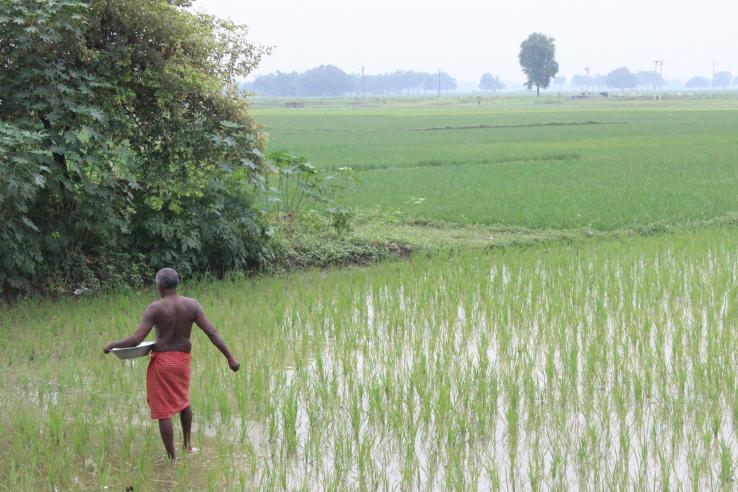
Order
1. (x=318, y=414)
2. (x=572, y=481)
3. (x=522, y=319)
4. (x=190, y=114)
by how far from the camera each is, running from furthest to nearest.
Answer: (x=190, y=114), (x=522, y=319), (x=318, y=414), (x=572, y=481)

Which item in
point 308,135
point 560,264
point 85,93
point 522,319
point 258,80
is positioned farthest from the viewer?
point 258,80

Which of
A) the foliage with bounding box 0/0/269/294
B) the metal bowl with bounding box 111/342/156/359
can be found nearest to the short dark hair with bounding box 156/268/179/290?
the metal bowl with bounding box 111/342/156/359

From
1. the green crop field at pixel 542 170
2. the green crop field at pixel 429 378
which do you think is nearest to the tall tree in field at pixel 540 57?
the green crop field at pixel 542 170

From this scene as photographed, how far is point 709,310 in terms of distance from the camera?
8180 millimetres

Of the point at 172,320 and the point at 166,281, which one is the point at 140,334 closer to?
the point at 172,320

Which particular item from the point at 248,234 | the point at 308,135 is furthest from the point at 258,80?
the point at 248,234

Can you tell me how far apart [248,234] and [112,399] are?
436cm

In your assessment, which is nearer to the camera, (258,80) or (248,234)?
(248,234)

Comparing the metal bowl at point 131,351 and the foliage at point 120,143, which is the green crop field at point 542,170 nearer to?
the foliage at point 120,143

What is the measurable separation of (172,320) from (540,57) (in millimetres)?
115363

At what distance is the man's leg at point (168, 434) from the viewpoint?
4773 millimetres

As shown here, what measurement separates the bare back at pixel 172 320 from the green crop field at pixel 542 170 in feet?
19.2

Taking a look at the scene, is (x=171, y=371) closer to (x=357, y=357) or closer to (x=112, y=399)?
(x=112, y=399)

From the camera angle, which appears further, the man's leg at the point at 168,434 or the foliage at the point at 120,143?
the foliage at the point at 120,143
